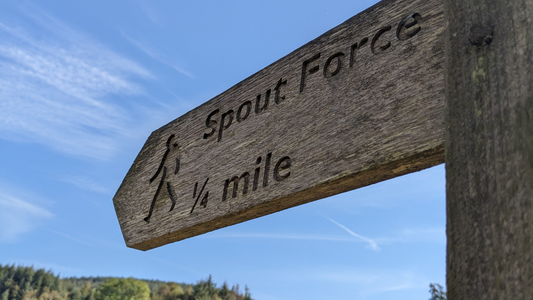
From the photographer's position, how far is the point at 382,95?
1079 mm

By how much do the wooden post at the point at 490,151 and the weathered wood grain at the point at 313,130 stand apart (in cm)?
22

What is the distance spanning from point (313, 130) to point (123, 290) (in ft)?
143

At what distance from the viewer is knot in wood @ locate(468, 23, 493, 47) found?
730 mm

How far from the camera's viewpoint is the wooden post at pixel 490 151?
1.93 ft

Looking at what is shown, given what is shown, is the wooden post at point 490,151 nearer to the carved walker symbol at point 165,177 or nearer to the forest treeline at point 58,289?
the carved walker symbol at point 165,177

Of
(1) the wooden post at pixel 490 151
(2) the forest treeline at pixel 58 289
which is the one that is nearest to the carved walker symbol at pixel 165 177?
(1) the wooden post at pixel 490 151

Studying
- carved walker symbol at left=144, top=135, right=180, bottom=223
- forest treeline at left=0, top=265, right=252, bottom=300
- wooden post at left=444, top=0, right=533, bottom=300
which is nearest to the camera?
wooden post at left=444, top=0, right=533, bottom=300

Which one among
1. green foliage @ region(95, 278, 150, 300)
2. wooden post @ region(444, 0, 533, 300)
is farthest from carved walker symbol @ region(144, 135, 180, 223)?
green foliage @ region(95, 278, 150, 300)

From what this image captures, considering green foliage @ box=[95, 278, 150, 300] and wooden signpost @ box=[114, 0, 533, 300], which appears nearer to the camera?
wooden signpost @ box=[114, 0, 533, 300]

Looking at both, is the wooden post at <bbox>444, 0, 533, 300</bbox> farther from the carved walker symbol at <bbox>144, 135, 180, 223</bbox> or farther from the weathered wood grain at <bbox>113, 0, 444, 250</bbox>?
the carved walker symbol at <bbox>144, 135, 180, 223</bbox>

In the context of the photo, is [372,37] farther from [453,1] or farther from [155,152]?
[155,152]

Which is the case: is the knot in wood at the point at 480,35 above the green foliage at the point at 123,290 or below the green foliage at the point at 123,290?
below

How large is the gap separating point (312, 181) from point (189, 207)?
0.55 metres

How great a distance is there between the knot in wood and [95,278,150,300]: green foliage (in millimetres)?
43220
